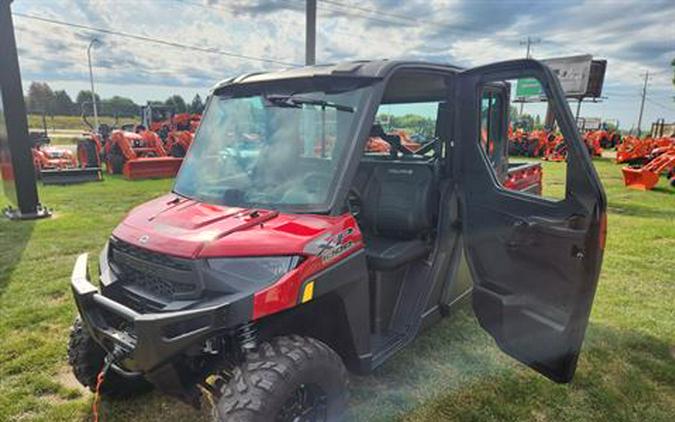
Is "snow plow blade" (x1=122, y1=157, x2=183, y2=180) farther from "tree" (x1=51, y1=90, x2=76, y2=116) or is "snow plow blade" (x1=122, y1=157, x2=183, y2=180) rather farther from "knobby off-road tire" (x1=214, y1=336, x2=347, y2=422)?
"tree" (x1=51, y1=90, x2=76, y2=116)

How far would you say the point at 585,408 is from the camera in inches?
112

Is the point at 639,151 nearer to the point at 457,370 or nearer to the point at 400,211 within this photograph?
the point at 457,370

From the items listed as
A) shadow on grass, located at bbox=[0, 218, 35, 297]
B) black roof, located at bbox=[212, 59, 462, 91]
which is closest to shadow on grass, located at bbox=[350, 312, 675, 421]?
black roof, located at bbox=[212, 59, 462, 91]

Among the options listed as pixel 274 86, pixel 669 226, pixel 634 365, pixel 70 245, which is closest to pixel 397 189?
pixel 274 86

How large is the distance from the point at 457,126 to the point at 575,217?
3.27ft

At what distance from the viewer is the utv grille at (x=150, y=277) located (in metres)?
2.05

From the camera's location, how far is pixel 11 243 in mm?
6031

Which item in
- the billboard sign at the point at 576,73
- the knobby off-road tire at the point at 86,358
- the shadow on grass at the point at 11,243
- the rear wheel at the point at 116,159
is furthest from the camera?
the billboard sign at the point at 576,73

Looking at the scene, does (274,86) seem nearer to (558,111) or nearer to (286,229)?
(286,229)

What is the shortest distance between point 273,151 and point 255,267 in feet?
2.81

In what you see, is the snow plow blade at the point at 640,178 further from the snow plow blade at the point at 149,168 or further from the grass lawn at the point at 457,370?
the snow plow blade at the point at 149,168

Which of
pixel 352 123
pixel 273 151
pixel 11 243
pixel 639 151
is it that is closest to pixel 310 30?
pixel 11 243

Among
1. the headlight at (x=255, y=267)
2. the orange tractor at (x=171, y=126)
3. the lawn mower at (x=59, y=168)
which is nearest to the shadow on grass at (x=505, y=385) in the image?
the headlight at (x=255, y=267)

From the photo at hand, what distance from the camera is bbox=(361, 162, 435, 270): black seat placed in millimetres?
2988
